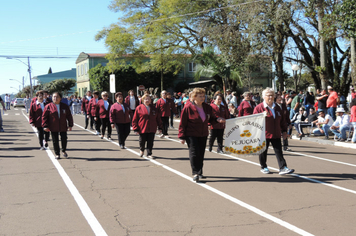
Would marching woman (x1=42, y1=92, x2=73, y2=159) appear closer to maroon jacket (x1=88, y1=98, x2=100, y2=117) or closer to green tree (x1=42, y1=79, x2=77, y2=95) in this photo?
maroon jacket (x1=88, y1=98, x2=100, y2=117)

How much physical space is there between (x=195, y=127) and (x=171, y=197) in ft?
5.22

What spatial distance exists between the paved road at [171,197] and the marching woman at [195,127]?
455 millimetres

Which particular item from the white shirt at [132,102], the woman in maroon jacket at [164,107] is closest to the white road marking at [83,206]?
the woman in maroon jacket at [164,107]

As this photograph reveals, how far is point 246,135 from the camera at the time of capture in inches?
318

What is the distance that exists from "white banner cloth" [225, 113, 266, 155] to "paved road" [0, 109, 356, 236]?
54 centimetres

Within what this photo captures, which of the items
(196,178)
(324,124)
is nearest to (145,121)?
(196,178)

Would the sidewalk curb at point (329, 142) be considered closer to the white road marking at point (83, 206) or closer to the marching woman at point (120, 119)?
the marching woman at point (120, 119)

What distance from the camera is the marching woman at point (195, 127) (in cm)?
737

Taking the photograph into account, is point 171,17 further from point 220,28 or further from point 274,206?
point 274,206

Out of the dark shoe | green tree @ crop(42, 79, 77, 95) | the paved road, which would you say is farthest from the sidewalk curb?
green tree @ crop(42, 79, 77, 95)

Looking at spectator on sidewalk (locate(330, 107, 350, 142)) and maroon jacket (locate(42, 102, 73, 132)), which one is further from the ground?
maroon jacket (locate(42, 102, 73, 132))

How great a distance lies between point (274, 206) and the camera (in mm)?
5746

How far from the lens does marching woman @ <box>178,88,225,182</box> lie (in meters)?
7.37

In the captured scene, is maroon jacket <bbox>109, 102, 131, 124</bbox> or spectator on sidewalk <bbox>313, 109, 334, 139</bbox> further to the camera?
spectator on sidewalk <bbox>313, 109, 334, 139</bbox>
